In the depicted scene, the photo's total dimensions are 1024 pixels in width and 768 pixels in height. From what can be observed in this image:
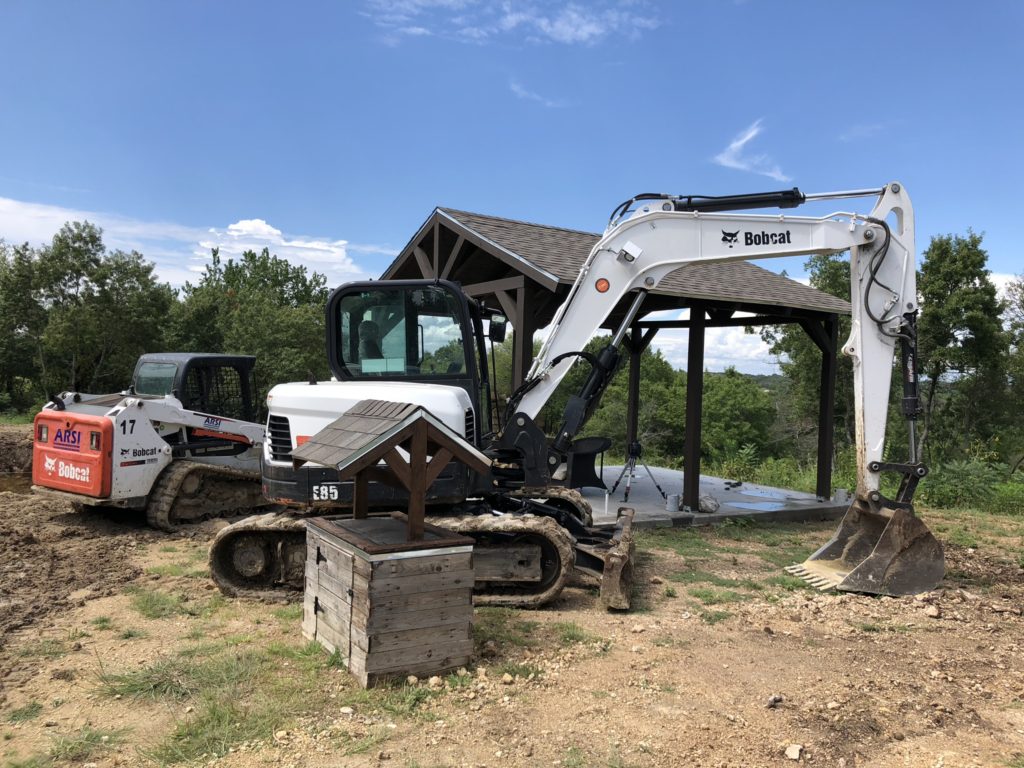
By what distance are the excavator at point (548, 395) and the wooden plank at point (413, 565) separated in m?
1.19

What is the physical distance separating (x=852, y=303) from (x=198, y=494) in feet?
24.2

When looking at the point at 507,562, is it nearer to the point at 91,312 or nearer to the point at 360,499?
the point at 360,499

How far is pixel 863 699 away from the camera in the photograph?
3.94 meters

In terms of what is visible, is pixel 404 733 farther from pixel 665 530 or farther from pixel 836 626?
pixel 665 530

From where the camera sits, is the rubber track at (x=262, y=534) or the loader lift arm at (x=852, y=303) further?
the loader lift arm at (x=852, y=303)

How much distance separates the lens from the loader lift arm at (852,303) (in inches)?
251

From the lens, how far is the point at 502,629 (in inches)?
195

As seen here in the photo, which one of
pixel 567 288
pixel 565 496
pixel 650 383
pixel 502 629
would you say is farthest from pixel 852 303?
pixel 650 383

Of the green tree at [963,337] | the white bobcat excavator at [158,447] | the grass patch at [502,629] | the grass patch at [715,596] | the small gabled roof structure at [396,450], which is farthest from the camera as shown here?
the green tree at [963,337]

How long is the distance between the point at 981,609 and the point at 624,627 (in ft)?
9.65

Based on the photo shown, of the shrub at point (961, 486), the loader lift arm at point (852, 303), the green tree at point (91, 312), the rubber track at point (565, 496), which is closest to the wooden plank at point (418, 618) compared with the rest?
the loader lift arm at point (852, 303)

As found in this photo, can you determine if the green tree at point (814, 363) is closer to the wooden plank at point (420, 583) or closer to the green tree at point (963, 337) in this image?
the green tree at point (963, 337)

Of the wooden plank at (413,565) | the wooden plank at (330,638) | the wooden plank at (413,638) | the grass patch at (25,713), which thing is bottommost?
the grass patch at (25,713)

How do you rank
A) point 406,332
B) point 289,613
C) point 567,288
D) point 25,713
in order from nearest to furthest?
1. point 25,713
2. point 289,613
3. point 406,332
4. point 567,288
